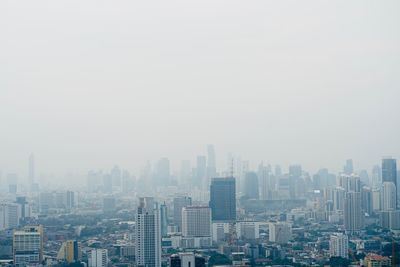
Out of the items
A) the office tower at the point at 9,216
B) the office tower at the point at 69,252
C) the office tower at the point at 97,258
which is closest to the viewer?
the office tower at the point at 97,258

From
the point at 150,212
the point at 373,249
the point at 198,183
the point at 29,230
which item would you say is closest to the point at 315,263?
the point at 373,249

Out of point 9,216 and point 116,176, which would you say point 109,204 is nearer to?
point 116,176

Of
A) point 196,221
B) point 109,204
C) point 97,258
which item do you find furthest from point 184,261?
point 109,204

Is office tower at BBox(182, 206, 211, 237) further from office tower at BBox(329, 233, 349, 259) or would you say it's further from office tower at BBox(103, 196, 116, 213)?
office tower at BBox(329, 233, 349, 259)

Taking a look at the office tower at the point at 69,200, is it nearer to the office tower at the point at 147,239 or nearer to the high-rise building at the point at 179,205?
the high-rise building at the point at 179,205

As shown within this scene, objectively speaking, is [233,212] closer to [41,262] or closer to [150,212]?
[150,212]

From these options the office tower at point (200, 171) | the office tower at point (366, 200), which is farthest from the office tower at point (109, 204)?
the office tower at point (366, 200)
